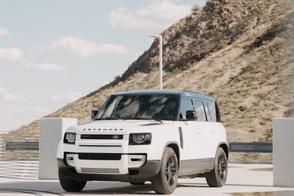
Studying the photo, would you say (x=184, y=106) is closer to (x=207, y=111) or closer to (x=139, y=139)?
(x=207, y=111)

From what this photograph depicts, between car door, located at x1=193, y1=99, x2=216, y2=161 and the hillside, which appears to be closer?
car door, located at x1=193, y1=99, x2=216, y2=161

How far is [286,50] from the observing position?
71.5 m

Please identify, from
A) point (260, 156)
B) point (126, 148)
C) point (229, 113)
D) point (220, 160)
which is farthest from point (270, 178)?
point (229, 113)

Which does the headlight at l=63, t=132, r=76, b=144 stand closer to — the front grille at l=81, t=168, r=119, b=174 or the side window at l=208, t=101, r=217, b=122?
the front grille at l=81, t=168, r=119, b=174

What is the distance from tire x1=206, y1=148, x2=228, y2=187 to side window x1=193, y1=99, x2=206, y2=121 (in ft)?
3.17

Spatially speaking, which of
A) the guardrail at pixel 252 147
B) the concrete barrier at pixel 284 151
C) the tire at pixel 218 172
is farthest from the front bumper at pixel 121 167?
the guardrail at pixel 252 147

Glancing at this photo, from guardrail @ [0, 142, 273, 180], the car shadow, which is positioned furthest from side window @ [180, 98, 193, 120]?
guardrail @ [0, 142, 273, 180]

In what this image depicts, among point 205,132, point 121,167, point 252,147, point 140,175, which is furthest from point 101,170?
point 252,147

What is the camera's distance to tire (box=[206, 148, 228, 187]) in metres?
19.0

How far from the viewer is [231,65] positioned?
69.3 meters

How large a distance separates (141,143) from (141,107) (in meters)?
1.61

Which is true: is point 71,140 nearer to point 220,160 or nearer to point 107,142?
point 107,142

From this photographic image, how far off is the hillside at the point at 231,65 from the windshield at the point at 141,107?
1397 inches

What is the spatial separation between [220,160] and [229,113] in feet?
137
